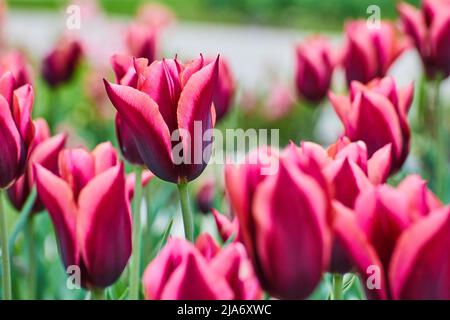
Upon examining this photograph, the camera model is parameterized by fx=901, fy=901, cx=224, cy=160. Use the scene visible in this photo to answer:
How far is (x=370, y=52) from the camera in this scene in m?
1.23

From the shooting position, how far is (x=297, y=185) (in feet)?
1.62

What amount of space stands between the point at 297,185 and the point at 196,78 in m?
0.18

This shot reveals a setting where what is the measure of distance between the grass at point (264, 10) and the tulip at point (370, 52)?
6.71m

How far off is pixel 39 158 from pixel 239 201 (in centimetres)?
35

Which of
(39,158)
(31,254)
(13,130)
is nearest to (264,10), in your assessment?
(31,254)

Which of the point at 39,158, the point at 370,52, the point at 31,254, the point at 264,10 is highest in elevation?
the point at 264,10

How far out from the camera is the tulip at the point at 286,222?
50cm

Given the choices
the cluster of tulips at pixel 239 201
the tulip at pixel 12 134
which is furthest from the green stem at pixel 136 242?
the tulip at pixel 12 134

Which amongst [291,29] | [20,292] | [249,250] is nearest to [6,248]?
[249,250]

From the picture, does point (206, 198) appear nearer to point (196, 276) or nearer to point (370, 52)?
point (370, 52)

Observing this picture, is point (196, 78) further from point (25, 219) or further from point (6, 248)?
point (25, 219)

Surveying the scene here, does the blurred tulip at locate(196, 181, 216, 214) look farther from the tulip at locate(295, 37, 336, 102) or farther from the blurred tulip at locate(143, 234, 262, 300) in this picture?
the blurred tulip at locate(143, 234, 262, 300)

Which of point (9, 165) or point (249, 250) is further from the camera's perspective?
point (9, 165)

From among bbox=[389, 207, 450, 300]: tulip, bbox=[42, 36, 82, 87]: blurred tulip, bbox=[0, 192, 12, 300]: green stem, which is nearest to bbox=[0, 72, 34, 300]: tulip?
bbox=[0, 192, 12, 300]: green stem
